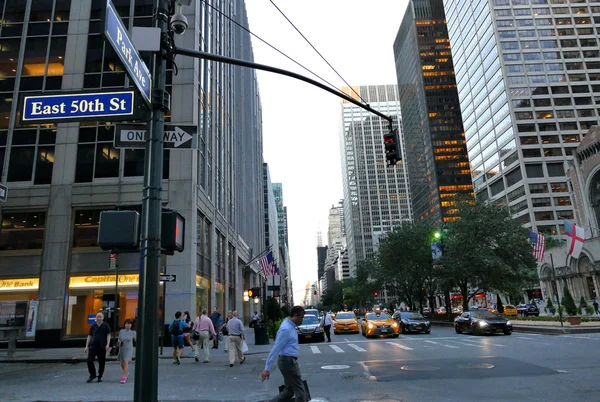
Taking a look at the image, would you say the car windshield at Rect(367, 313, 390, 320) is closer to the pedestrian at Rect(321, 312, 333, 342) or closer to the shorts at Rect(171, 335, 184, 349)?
the pedestrian at Rect(321, 312, 333, 342)

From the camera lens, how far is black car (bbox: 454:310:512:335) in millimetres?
22984

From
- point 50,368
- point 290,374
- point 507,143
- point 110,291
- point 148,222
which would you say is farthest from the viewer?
point 507,143

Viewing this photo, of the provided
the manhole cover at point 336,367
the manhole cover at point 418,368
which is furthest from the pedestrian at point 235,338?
the manhole cover at point 418,368

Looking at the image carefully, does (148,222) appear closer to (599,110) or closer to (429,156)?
(599,110)

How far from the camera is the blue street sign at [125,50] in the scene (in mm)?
4434

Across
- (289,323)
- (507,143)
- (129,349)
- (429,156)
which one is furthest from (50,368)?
(429,156)

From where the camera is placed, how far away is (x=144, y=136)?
5.81 m

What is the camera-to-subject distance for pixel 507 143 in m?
96.6

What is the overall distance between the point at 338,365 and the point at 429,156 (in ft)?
529

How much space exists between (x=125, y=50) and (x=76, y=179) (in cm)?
2369

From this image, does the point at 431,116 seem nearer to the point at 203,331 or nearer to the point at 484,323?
the point at 484,323

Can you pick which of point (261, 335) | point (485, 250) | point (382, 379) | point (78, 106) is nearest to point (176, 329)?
point (261, 335)

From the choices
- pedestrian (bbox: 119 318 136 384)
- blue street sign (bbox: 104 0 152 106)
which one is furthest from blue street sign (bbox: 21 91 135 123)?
pedestrian (bbox: 119 318 136 384)

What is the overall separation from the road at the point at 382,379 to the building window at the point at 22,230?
38.2ft
